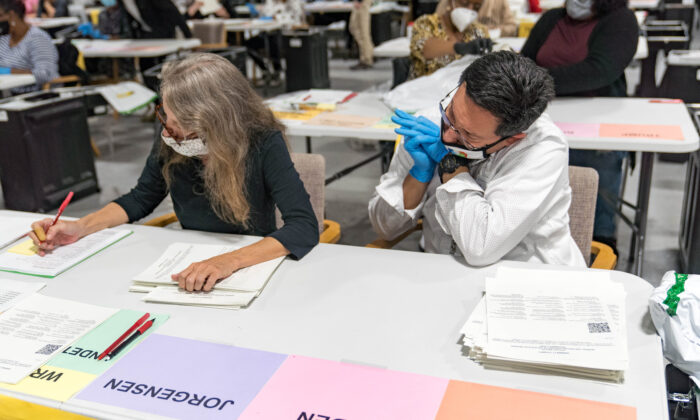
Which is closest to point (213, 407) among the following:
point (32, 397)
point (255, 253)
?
point (32, 397)

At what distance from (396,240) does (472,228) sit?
47 cm

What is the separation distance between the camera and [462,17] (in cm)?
312

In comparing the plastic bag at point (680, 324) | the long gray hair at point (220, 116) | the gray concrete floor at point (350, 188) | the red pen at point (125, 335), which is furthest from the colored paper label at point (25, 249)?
the plastic bag at point (680, 324)

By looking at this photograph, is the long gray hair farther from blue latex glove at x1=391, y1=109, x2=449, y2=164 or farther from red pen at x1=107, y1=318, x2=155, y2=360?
red pen at x1=107, y1=318, x2=155, y2=360

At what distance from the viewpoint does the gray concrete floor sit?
3158 millimetres

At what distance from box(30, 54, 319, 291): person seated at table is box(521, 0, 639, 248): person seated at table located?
1.61 metres

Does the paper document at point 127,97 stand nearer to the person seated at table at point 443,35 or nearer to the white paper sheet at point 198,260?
the person seated at table at point 443,35

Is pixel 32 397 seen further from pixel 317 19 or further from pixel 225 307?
pixel 317 19

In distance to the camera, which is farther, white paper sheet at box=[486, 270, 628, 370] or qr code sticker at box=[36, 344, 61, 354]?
qr code sticker at box=[36, 344, 61, 354]

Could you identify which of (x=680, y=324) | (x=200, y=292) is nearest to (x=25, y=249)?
(x=200, y=292)

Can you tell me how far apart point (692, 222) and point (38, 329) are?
249 cm

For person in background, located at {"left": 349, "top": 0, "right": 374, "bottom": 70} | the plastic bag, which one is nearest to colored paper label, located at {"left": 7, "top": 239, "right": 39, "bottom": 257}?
the plastic bag

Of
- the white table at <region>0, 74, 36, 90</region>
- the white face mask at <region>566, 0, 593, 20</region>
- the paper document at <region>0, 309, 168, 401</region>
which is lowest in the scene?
the paper document at <region>0, 309, 168, 401</region>

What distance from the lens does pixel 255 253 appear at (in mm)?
1530
